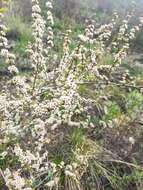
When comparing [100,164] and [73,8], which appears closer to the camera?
[100,164]

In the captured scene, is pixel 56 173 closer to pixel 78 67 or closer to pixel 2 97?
pixel 2 97

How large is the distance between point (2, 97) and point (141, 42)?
13.3 ft

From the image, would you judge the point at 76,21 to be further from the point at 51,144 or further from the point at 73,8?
the point at 51,144

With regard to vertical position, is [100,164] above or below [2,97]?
below

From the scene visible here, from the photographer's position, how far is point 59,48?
6961 mm

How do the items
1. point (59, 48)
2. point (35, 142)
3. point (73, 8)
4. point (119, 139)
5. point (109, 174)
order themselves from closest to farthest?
point (35, 142) < point (109, 174) < point (119, 139) < point (59, 48) < point (73, 8)

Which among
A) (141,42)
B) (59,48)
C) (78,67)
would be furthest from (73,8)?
(78,67)

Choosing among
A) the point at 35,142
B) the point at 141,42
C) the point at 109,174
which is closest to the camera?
the point at 35,142

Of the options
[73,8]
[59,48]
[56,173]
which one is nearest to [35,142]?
[56,173]

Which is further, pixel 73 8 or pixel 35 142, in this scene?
pixel 73 8

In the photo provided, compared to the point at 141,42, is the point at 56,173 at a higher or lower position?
lower

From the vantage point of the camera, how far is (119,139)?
5266 millimetres

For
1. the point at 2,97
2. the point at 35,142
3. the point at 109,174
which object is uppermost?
the point at 2,97

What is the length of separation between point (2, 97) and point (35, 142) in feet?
1.65
